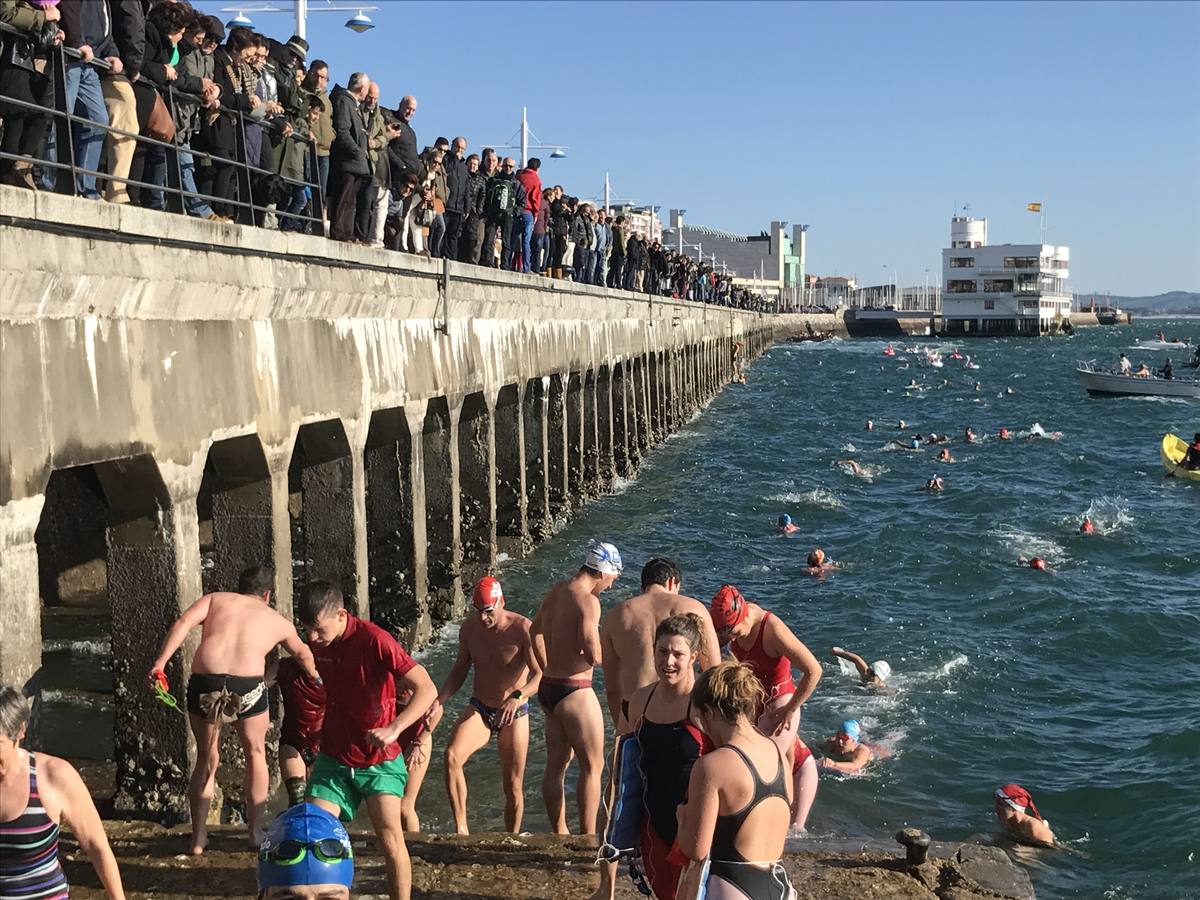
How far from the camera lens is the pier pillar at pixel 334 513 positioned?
12.1m

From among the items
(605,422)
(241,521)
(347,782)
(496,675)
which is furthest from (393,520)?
(605,422)

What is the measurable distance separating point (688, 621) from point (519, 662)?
2150 mm

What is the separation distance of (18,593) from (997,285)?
155 meters

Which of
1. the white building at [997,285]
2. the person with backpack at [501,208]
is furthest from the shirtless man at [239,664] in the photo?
the white building at [997,285]

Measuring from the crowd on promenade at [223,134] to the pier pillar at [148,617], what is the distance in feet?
6.79

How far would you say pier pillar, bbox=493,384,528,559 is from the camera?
20.0m

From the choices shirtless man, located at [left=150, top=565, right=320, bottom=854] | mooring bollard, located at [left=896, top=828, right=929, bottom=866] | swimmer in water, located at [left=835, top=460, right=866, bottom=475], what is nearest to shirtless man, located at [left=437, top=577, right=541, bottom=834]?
shirtless man, located at [left=150, top=565, right=320, bottom=854]

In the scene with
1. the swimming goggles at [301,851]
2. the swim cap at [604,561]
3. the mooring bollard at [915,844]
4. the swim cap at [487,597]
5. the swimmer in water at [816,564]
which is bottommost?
the swimmer in water at [816,564]

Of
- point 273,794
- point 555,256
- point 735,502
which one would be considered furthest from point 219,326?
point 735,502

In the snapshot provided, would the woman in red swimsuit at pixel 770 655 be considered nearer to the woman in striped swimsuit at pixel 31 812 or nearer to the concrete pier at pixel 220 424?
the concrete pier at pixel 220 424

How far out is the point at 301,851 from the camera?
3.99 metres

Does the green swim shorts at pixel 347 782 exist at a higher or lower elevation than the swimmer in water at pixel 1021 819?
higher

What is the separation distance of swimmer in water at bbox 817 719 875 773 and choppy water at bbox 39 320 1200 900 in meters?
0.21

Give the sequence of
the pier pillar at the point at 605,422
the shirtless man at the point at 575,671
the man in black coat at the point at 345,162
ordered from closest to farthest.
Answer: the shirtless man at the point at 575,671 → the man in black coat at the point at 345,162 → the pier pillar at the point at 605,422
